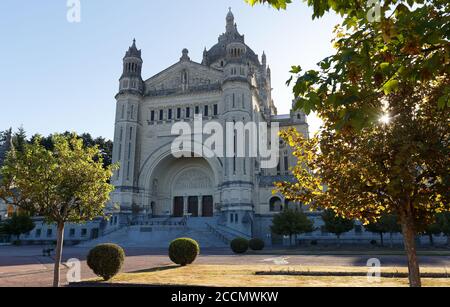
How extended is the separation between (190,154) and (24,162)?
39.7 m

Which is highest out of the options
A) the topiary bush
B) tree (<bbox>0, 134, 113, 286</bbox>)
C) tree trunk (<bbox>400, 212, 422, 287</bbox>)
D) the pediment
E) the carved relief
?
the pediment

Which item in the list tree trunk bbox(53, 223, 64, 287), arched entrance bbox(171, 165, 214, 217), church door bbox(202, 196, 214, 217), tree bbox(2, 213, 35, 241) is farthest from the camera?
arched entrance bbox(171, 165, 214, 217)

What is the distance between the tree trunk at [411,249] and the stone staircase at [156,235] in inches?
1242

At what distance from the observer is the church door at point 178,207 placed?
54.6 meters

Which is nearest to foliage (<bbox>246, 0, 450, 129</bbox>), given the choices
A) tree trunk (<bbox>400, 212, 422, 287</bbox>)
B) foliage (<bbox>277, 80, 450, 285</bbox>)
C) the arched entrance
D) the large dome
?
foliage (<bbox>277, 80, 450, 285</bbox>)

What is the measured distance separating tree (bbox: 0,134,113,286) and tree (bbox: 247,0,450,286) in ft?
24.7

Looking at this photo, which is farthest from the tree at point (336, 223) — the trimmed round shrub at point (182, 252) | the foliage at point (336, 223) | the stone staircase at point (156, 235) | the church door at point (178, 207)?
the church door at point (178, 207)

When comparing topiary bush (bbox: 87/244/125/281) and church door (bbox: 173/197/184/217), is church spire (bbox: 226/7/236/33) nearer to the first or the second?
church door (bbox: 173/197/184/217)

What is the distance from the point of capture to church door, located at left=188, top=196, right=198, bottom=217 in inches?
2114

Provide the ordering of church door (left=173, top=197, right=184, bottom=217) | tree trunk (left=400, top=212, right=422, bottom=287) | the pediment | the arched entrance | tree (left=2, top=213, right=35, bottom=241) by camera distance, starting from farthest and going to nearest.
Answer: church door (left=173, top=197, right=184, bottom=217), the pediment, the arched entrance, tree (left=2, top=213, right=35, bottom=241), tree trunk (left=400, top=212, right=422, bottom=287)

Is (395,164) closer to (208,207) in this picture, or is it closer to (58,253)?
(58,253)

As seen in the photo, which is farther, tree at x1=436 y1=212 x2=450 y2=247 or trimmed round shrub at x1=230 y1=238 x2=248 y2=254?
tree at x1=436 y1=212 x2=450 y2=247
